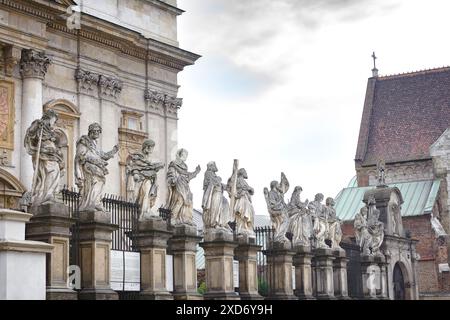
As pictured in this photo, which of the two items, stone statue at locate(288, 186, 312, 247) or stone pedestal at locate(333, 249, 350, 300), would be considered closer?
stone statue at locate(288, 186, 312, 247)

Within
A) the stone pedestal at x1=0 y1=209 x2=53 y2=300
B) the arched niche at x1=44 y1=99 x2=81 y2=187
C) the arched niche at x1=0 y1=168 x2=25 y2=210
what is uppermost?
the arched niche at x1=44 y1=99 x2=81 y2=187

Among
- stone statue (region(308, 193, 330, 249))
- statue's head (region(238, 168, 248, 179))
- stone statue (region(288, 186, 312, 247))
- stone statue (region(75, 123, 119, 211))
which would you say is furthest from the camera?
stone statue (region(308, 193, 330, 249))

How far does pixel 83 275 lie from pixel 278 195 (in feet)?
29.7

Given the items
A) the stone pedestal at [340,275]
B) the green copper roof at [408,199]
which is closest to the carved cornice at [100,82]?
the stone pedestal at [340,275]

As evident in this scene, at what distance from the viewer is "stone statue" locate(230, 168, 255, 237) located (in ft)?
81.1

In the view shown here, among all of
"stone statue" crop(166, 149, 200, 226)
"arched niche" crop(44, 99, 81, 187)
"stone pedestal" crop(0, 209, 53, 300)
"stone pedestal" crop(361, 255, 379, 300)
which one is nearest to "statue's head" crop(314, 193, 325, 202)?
"stone pedestal" crop(361, 255, 379, 300)

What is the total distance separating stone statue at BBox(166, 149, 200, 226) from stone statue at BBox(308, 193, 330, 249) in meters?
7.58

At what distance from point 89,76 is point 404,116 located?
3454 cm

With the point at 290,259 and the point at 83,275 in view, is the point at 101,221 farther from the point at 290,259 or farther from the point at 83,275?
the point at 290,259

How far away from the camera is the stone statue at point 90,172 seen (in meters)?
19.4

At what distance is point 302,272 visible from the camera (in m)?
27.6

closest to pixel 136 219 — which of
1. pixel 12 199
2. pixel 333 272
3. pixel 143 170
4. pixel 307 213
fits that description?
pixel 143 170

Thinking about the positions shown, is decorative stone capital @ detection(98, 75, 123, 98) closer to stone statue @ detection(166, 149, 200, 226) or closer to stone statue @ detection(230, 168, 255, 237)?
stone statue @ detection(230, 168, 255, 237)

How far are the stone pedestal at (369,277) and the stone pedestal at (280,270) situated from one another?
23.1 ft
